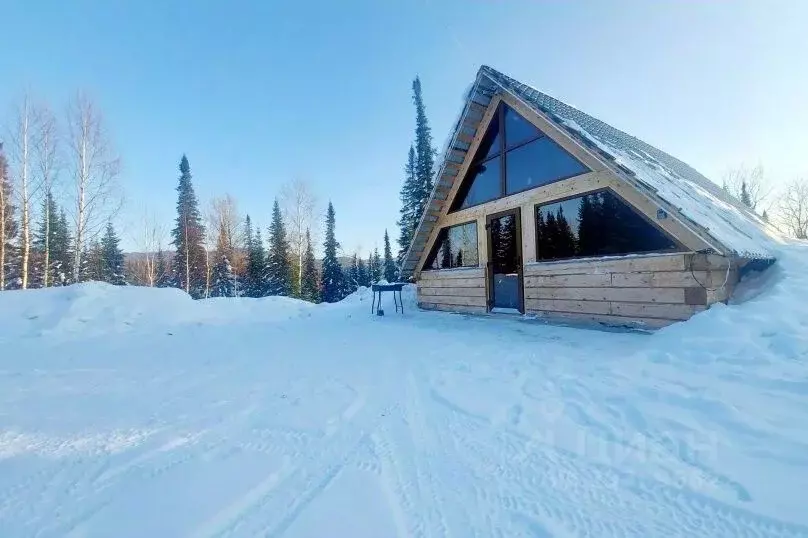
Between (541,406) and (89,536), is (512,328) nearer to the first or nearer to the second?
(541,406)

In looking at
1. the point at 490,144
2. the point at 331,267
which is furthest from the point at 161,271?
the point at 490,144

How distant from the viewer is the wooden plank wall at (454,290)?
316 inches

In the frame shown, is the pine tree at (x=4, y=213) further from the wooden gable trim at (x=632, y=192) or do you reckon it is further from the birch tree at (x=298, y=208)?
the wooden gable trim at (x=632, y=192)

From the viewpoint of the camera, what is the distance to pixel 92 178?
42.9 ft

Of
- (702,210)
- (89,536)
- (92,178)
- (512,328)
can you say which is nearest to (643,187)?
(702,210)

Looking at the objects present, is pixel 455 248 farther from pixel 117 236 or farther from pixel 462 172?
pixel 117 236

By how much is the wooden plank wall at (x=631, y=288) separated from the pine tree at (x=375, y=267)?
30.2 meters

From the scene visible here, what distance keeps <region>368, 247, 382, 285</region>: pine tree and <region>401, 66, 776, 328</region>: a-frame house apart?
27.7 metres

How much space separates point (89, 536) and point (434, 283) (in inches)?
333

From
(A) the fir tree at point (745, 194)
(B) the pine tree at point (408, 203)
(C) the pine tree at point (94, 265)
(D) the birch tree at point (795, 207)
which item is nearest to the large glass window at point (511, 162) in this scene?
(B) the pine tree at point (408, 203)

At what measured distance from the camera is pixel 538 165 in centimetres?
678

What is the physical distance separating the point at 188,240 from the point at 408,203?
17221 millimetres

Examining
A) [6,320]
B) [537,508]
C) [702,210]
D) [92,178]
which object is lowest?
[537,508]

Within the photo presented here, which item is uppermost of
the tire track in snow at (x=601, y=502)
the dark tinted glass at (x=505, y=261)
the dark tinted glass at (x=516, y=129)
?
the dark tinted glass at (x=516, y=129)
